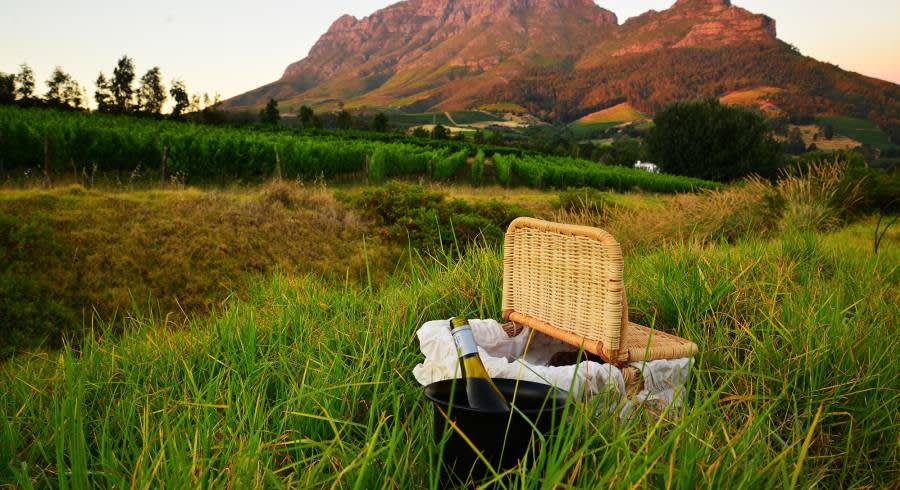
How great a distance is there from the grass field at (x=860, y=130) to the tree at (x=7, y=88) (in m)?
106

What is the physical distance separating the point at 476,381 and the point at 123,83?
66.0 m

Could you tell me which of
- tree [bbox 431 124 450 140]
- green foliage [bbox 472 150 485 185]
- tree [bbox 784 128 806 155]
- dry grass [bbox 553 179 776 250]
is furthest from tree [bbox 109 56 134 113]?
tree [bbox 784 128 806 155]

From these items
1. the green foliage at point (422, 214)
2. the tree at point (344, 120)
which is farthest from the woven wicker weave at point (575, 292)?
the tree at point (344, 120)

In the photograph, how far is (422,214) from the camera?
11180 millimetres

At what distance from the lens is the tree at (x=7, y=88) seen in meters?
43.1

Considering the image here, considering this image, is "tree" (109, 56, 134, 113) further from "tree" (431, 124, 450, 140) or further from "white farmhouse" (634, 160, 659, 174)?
"white farmhouse" (634, 160, 659, 174)

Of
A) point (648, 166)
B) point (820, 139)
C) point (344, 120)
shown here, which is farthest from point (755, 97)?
point (344, 120)

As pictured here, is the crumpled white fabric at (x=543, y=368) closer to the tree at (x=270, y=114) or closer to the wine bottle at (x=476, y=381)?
the wine bottle at (x=476, y=381)

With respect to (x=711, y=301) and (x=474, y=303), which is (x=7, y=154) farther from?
(x=711, y=301)

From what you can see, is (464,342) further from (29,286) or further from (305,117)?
(305,117)

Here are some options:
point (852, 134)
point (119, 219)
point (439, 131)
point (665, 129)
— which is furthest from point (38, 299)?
point (852, 134)

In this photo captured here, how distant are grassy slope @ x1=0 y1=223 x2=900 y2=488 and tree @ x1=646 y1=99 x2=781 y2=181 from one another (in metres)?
49.6

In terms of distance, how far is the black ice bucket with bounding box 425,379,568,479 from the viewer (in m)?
1.40

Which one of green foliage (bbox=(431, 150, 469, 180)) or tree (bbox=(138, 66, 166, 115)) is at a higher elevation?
tree (bbox=(138, 66, 166, 115))
